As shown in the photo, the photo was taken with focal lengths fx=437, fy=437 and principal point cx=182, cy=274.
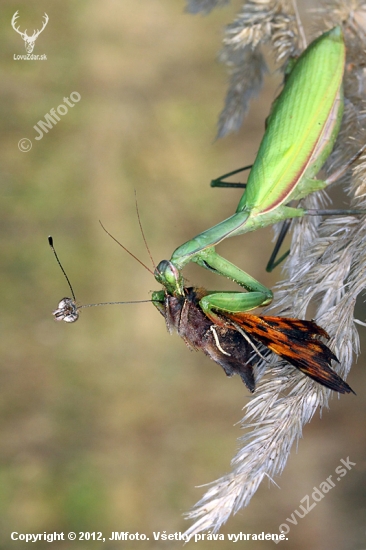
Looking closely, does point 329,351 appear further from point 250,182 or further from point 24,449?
point 24,449

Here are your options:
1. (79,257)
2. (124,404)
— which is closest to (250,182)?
(79,257)

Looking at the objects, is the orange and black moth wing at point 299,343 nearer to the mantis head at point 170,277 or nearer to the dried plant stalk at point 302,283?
the dried plant stalk at point 302,283

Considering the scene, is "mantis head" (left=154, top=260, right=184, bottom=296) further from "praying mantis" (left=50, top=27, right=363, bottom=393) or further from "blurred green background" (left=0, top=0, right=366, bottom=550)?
"blurred green background" (left=0, top=0, right=366, bottom=550)

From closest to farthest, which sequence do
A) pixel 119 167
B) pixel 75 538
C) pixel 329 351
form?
pixel 329 351 < pixel 75 538 < pixel 119 167

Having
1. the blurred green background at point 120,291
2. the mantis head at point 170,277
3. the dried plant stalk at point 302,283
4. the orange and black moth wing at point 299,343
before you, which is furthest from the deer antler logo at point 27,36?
the orange and black moth wing at point 299,343

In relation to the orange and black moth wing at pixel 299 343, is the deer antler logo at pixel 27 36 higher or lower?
higher

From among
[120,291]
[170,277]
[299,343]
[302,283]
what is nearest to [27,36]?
[120,291]

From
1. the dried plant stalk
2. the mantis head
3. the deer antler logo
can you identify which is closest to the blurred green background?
the deer antler logo
